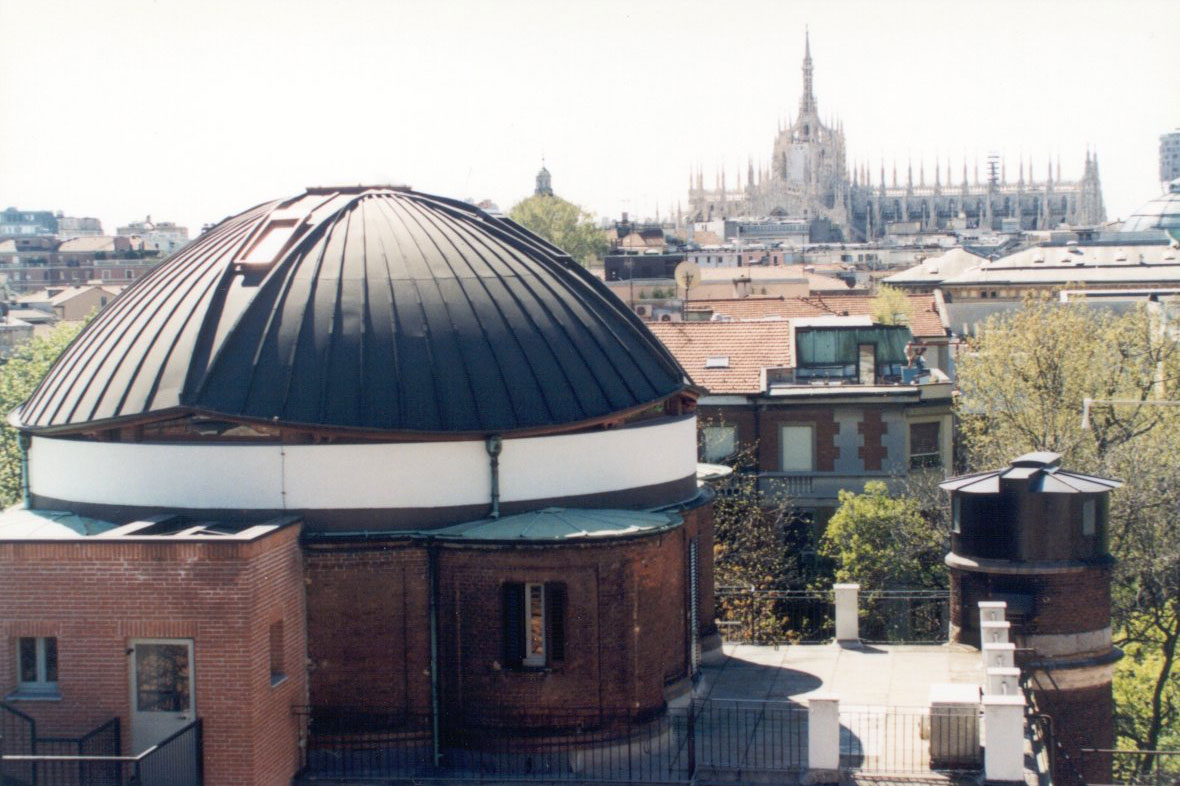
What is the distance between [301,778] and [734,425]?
30938mm

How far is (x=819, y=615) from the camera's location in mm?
45469

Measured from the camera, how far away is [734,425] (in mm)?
53500

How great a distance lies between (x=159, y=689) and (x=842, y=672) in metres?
13.5

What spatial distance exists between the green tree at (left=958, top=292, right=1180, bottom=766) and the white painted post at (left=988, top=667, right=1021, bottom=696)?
58.7 feet

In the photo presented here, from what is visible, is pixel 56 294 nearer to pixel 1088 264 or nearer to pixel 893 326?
pixel 1088 264

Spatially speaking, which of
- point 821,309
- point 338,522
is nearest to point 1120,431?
point 821,309

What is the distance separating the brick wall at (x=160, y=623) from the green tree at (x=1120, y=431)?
25298 mm

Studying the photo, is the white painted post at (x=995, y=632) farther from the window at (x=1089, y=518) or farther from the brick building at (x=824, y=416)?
the brick building at (x=824, y=416)

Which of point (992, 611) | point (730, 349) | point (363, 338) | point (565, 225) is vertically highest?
point (565, 225)

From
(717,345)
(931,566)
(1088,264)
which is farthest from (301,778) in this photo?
(1088,264)

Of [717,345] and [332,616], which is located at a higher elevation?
[717,345]

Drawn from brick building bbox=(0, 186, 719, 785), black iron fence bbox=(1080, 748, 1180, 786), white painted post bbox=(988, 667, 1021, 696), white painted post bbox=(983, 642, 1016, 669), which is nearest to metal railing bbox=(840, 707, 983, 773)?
white painted post bbox=(988, 667, 1021, 696)

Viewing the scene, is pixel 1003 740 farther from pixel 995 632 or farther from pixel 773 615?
pixel 773 615

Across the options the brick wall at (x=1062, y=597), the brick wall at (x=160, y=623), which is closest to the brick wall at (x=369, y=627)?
the brick wall at (x=160, y=623)
